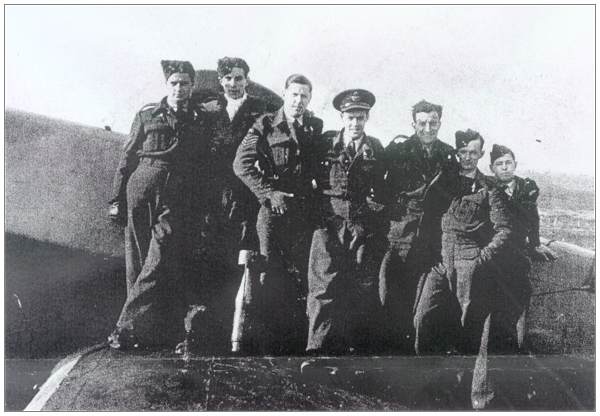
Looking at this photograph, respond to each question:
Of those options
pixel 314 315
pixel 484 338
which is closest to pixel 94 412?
pixel 314 315

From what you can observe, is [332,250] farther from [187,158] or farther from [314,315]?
[187,158]

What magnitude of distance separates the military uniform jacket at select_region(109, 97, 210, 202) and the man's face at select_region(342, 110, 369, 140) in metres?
1.03

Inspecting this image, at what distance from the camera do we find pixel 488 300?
13.6 ft

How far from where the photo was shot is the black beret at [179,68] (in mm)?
3973

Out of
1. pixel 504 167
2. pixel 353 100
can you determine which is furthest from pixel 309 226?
pixel 504 167

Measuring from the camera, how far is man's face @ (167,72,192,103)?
13.0 feet

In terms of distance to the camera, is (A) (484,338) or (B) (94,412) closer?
(B) (94,412)

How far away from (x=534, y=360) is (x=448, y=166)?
1630 millimetres

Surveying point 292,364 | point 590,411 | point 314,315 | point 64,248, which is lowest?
point 590,411

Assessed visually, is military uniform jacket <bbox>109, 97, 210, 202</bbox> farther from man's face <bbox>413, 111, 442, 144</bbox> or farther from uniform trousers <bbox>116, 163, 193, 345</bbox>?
man's face <bbox>413, 111, 442, 144</bbox>

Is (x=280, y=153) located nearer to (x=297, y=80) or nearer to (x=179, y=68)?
(x=297, y=80)

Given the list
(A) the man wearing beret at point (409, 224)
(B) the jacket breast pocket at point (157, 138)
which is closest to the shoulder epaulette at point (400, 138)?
(A) the man wearing beret at point (409, 224)

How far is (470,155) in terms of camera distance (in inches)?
165

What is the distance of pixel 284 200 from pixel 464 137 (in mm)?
1502
